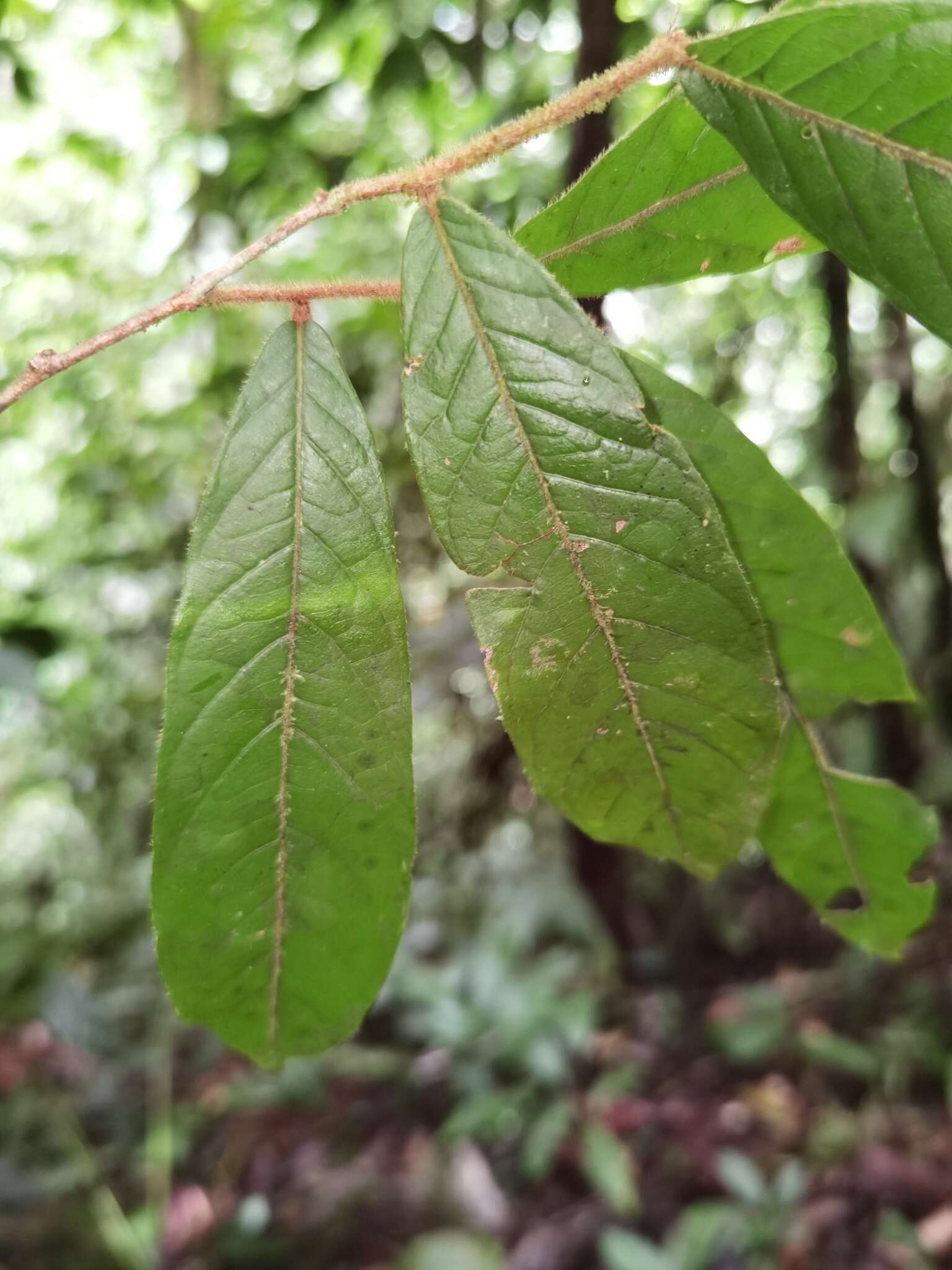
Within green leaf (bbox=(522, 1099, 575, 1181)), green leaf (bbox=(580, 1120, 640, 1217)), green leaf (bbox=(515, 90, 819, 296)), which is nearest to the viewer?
green leaf (bbox=(515, 90, 819, 296))

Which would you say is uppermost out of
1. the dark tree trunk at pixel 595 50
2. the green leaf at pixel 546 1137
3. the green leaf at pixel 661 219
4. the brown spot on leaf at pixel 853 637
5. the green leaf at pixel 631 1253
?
the dark tree trunk at pixel 595 50

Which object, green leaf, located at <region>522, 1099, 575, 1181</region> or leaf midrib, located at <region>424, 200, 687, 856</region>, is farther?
green leaf, located at <region>522, 1099, 575, 1181</region>

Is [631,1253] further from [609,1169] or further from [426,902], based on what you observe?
[426,902]

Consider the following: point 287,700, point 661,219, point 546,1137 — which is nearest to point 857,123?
point 661,219

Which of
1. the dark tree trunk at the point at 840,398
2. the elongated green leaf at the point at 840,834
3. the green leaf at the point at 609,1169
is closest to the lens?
the elongated green leaf at the point at 840,834

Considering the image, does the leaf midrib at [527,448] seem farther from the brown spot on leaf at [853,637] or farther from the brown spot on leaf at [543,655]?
the brown spot on leaf at [853,637]

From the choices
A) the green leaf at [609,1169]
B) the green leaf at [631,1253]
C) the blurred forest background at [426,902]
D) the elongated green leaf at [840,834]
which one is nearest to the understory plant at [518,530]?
the elongated green leaf at [840,834]

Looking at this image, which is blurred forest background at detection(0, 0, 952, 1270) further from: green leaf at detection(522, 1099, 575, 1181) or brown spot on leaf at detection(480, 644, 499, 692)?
brown spot on leaf at detection(480, 644, 499, 692)

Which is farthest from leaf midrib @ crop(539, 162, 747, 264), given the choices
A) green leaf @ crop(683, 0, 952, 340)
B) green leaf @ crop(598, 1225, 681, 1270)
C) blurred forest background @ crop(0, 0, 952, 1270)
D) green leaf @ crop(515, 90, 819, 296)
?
green leaf @ crop(598, 1225, 681, 1270)
